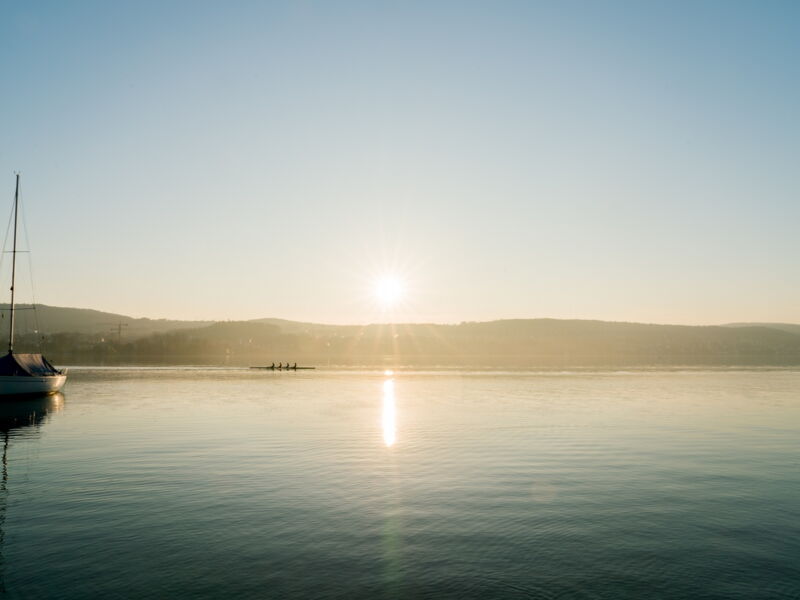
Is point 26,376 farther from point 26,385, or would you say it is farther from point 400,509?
point 400,509

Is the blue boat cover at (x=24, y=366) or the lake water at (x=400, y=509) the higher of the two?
the blue boat cover at (x=24, y=366)

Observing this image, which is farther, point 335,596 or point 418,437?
point 418,437

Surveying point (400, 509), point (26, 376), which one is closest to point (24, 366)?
point (26, 376)

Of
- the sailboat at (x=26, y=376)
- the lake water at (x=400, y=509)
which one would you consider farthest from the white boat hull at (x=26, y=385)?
the lake water at (x=400, y=509)

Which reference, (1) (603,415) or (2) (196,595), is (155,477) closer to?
(2) (196,595)

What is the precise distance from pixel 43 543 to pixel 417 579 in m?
10.7

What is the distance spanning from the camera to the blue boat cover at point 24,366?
211 feet

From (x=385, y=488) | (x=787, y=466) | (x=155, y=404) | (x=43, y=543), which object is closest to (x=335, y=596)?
(x=43, y=543)

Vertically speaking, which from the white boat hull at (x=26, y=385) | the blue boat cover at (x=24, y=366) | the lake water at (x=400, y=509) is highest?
the blue boat cover at (x=24, y=366)

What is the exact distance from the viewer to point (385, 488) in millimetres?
25781

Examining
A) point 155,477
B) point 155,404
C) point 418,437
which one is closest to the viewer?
point 155,477

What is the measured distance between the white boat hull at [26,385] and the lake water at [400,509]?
17672mm

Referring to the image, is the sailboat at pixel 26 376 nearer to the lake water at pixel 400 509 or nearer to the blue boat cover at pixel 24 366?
the blue boat cover at pixel 24 366

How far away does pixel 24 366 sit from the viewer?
6612 centimetres
